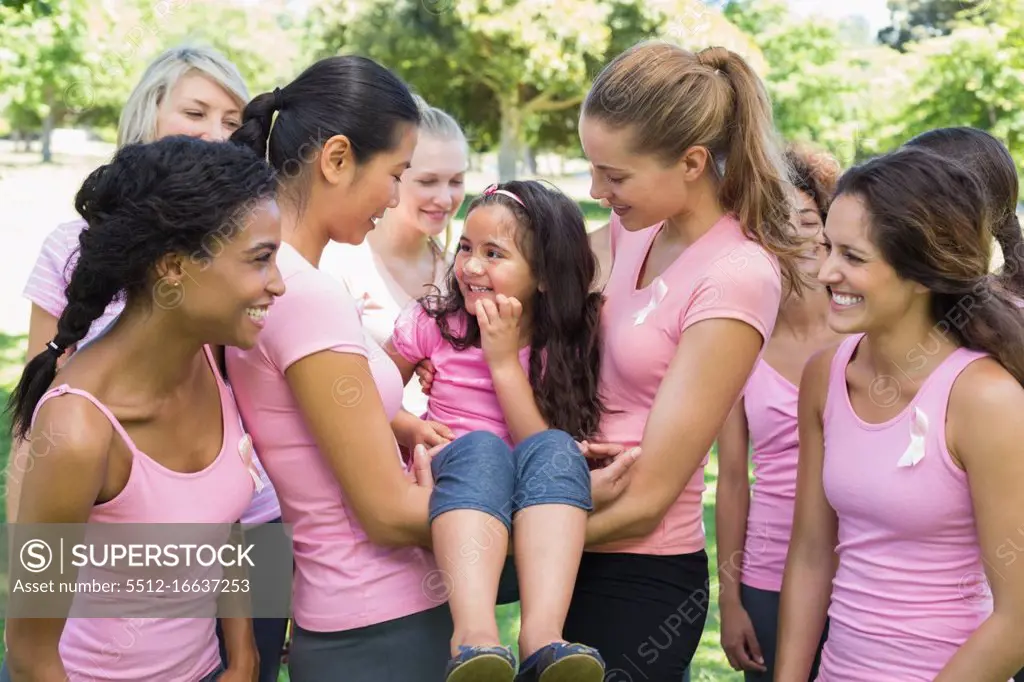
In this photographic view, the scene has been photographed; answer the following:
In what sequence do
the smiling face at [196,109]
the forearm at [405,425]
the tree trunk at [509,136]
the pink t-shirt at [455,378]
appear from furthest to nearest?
the tree trunk at [509,136] < the smiling face at [196,109] < the pink t-shirt at [455,378] < the forearm at [405,425]

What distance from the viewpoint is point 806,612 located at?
258 centimetres

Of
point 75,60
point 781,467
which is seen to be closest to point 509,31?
point 75,60

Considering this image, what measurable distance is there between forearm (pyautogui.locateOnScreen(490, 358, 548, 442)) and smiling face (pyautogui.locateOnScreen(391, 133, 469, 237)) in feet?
5.25

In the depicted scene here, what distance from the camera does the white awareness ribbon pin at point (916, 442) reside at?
2262mm

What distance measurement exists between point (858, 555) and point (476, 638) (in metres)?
0.86

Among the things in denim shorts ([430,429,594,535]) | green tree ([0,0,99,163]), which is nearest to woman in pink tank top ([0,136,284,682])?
denim shorts ([430,429,594,535])

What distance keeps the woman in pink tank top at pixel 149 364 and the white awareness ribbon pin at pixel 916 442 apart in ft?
4.39

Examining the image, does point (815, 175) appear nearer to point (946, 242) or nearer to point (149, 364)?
point (946, 242)

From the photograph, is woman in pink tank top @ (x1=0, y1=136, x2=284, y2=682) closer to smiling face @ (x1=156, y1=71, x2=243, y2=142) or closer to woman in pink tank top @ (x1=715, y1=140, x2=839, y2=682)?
smiling face @ (x1=156, y1=71, x2=243, y2=142)

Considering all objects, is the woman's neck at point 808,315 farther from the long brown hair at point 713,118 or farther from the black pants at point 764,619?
the black pants at point 764,619

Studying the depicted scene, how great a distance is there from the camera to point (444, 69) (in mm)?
27297

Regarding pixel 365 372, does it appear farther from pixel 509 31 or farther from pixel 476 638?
pixel 509 31

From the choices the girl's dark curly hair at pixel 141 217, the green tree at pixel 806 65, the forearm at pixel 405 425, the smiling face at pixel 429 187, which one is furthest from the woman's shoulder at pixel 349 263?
the green tree at pixel 806 65

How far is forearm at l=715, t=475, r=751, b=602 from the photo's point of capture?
10.4ft
